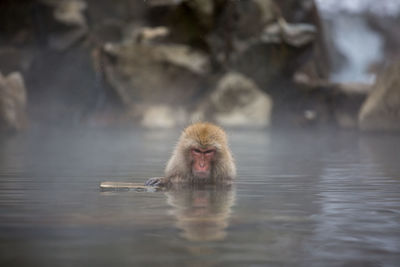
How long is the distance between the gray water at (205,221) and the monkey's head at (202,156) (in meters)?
0.16

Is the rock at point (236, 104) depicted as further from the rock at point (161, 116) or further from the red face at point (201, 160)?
the red face at point (201, 160)

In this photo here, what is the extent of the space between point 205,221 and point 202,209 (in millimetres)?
479

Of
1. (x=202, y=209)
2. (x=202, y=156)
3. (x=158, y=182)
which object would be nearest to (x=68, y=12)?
(x=158, y=182)

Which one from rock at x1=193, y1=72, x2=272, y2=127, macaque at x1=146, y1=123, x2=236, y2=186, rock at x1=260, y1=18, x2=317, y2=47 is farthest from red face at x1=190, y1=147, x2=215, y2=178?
rock at x1=193, y1=72, x2=272, y2=127

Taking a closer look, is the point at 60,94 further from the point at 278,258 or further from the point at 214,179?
the point at 278,258

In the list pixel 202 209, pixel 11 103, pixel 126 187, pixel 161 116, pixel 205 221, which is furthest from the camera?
pixel 161 116

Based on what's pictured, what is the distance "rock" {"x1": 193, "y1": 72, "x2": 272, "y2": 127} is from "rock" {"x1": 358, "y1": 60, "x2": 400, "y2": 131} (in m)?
6.06

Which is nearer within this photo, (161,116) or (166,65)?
(166,65)

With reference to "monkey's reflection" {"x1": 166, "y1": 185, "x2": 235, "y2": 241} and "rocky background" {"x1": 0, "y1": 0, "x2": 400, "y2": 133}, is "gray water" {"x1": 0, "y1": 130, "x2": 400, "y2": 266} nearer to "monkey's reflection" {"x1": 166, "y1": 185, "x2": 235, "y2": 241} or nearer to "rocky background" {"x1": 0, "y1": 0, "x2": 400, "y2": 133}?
"monkey's reflection" {"x1": 166, "y1": 185, "x2": 235, "y2": 241}

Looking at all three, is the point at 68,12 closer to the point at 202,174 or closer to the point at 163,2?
the point at 163,2

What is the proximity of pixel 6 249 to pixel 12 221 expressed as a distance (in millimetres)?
891

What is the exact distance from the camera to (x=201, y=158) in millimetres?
5367

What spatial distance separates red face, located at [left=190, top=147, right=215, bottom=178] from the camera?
17.6 ft

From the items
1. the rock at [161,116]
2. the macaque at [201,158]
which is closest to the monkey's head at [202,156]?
the macaque at [201,158]
